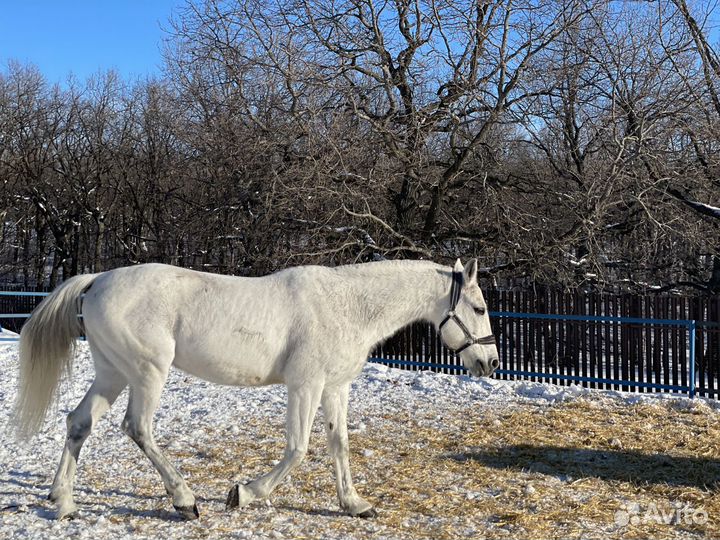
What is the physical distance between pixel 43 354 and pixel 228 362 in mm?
1321

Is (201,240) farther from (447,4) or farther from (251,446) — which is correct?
(251,446)

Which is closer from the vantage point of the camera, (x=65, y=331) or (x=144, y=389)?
(x=144, y=389)

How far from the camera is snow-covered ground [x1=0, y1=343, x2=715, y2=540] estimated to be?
13.6ft

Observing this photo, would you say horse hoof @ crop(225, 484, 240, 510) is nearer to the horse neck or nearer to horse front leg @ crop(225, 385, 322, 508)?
horse front leg @ crop(225, 385, 322, 508)

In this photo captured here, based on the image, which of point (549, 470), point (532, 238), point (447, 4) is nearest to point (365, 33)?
point (447, 4)

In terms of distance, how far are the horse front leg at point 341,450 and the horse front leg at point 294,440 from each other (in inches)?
10.2

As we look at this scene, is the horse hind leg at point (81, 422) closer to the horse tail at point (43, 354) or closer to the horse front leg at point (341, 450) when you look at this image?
the horse tail at point (43, 354)

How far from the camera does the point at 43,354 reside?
471cm

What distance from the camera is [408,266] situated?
491cm

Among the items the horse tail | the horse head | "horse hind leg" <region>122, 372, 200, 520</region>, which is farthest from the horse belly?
the horse head

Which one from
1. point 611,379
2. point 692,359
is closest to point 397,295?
point 692,359

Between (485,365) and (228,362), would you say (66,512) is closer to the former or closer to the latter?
(228,362)

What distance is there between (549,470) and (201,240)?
1238cm

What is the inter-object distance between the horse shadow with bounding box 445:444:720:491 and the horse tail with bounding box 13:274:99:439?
10.4ft
